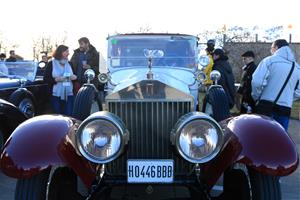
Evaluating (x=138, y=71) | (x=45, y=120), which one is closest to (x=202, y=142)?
(x=45, y=120)

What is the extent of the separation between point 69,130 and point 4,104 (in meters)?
2.96

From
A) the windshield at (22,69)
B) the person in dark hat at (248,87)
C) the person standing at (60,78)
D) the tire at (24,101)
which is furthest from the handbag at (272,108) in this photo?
the windshield at (22,69)

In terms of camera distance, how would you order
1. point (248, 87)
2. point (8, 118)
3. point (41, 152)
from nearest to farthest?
point (41, 152) < point (8, 118) < point (248, 87)

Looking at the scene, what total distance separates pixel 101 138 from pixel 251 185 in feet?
3.86

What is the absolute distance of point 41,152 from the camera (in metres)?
3.20

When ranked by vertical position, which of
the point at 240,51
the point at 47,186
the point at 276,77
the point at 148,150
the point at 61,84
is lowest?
the point at 47,186

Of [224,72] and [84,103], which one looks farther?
[224,72]

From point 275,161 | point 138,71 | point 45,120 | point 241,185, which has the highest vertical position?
point 138,71

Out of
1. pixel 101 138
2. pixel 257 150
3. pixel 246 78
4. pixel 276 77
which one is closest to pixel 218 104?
pixel 276 77

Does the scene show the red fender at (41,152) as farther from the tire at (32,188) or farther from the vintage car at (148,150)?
the tire at (32,188)

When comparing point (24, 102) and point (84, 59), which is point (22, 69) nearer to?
point (24, 102)

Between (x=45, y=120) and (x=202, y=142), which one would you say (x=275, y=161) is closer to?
(x=202, y=142)

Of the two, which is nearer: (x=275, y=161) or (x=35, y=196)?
(x=275, y=161)

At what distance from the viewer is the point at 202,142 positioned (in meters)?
3.08
